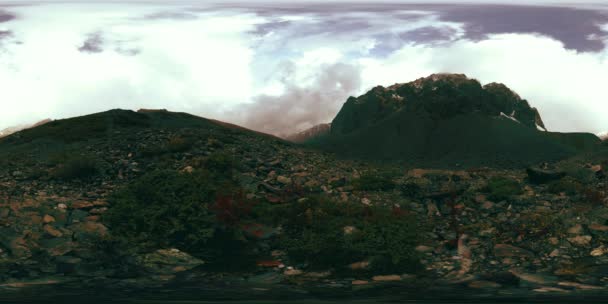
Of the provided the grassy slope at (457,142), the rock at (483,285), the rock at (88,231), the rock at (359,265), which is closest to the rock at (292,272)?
the rock at (359,265)

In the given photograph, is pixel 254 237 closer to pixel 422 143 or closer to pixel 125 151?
pixel 125 151

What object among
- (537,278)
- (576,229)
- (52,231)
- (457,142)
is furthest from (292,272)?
(457,142)

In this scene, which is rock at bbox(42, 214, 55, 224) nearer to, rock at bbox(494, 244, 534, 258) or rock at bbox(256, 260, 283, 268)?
rock at bbox(256, 260, 283, 268)

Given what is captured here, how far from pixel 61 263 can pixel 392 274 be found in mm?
9665

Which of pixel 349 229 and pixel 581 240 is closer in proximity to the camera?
pixel 581 240

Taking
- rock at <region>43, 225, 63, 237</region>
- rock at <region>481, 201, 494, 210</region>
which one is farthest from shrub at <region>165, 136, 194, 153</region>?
rock at <region>481, 201, 494, 210</region>

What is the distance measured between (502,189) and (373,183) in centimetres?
525

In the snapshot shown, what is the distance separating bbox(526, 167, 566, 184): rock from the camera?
28.1m

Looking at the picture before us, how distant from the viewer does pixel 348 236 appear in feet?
67.0

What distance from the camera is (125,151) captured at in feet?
104

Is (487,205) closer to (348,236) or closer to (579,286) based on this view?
(348,236)

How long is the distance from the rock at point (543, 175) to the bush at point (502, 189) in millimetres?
1748

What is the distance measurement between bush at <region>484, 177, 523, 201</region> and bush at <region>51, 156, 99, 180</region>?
54.9 feet

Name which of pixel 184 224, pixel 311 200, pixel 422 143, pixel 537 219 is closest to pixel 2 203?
pixel 184 224
